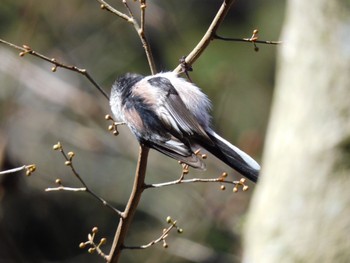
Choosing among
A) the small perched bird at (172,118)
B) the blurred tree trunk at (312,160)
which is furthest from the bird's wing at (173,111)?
the blurred tree trunk at (312,160)

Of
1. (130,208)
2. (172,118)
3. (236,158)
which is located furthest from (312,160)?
(172,118)

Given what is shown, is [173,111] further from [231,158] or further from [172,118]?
[231,158]

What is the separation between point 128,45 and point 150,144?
4715 millimetres

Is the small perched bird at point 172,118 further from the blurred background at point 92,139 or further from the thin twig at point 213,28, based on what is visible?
the blurred background at point 92,139

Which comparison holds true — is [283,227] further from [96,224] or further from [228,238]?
[96,224]

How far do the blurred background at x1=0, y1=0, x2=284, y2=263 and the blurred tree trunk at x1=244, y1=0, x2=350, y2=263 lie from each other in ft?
10.6

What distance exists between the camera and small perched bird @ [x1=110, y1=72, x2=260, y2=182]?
2963mm

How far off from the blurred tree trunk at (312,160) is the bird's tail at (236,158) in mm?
711

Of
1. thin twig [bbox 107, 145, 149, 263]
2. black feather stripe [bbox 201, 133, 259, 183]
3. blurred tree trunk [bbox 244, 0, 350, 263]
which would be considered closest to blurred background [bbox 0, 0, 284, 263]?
black feather stripe [bbox 201, 133, 259, 183]

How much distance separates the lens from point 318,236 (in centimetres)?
204

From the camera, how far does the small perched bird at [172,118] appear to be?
9.72ft

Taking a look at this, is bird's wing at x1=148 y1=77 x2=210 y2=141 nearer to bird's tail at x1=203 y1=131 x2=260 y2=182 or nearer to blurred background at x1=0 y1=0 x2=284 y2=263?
bird's tail at x1=203 y1=131 x2=260 y2=182

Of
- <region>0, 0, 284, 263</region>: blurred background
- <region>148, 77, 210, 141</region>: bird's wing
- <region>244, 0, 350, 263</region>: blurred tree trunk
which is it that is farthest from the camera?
<region>0, 0, 284, 263</region>: blurred background

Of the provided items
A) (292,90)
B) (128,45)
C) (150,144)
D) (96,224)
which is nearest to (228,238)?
(96,224)
